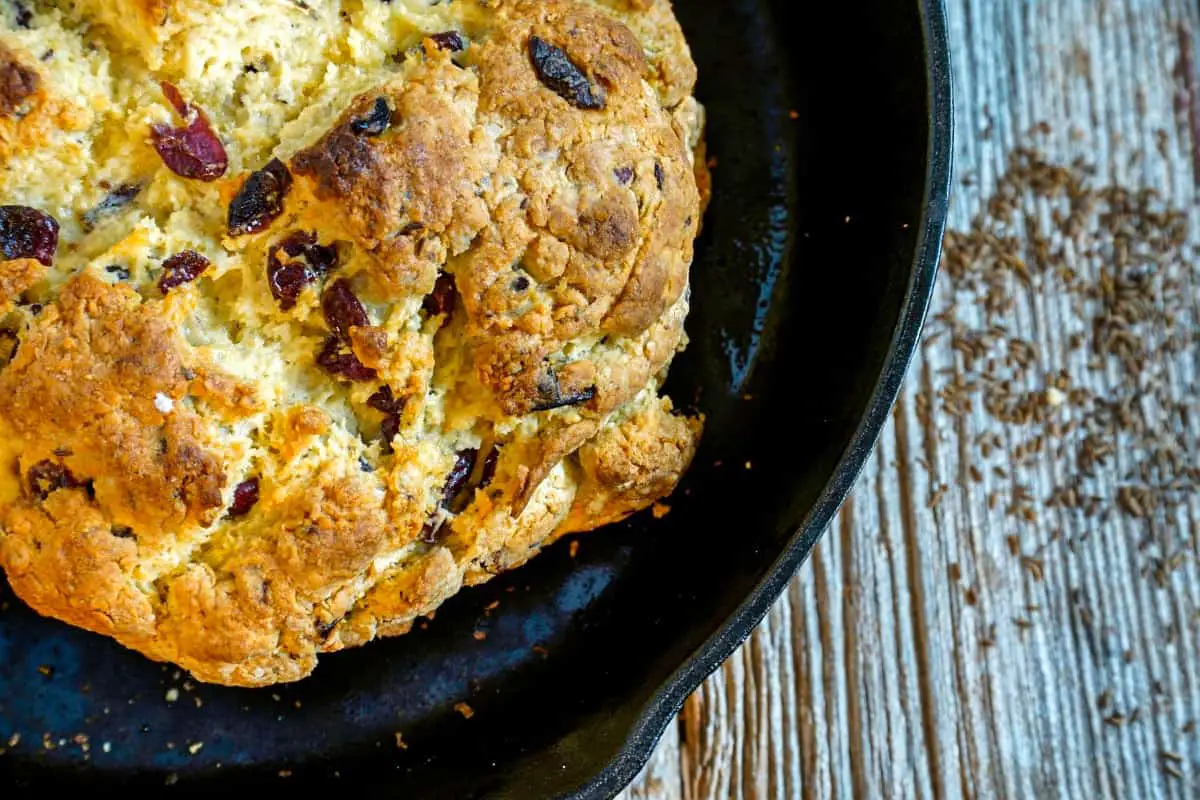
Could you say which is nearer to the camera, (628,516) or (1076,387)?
(628,516)

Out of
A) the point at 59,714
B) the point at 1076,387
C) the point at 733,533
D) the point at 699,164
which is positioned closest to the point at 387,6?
the point at 699,164

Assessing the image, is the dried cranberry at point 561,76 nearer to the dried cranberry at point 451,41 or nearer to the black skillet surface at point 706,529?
the dried cranberry at point 451,41

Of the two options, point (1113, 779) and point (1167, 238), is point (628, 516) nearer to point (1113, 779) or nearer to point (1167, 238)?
point (1113, 779)

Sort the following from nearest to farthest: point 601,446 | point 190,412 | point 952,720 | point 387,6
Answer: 1. point 190,412
2. point 387,6
3. point 601,446
4. point 952,720

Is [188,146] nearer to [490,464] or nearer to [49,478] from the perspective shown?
[49,478]

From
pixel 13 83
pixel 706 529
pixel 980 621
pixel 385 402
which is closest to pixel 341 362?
pixel 385 402

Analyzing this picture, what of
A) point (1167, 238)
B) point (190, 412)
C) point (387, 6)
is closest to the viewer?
point (190, 412)

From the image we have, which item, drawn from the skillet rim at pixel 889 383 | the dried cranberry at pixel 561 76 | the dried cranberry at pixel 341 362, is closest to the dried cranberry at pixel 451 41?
the dried cranberry at pixel 561 76
